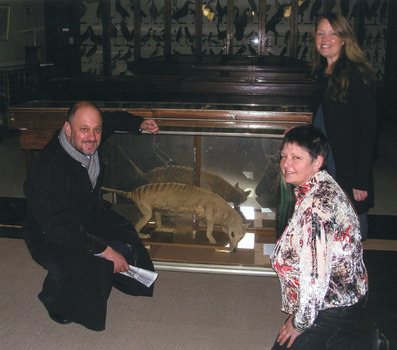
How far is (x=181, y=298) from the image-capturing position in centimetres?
247

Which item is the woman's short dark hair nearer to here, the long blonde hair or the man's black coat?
the long blonde hair

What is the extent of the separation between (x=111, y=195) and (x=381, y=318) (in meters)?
1.50

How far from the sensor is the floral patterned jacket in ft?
4.83

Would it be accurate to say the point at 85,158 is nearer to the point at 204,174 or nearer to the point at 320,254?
the point at 204,174

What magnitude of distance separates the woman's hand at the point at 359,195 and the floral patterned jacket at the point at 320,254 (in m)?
0.51

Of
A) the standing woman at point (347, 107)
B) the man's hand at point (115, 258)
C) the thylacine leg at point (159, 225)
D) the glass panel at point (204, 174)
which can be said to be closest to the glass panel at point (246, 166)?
the glass panel at point (204, 174)

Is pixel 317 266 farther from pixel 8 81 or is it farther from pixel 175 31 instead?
pixel 175 31

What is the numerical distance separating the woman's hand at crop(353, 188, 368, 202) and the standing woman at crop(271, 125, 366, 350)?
20.0 inches

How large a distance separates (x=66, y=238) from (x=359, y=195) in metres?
1.16

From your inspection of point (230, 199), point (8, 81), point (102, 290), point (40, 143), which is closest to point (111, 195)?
point (40, 143)

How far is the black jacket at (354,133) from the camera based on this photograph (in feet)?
6.55

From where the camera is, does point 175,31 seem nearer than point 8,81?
No

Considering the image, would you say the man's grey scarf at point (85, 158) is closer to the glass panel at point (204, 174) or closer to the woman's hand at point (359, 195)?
the glass panel at point (204, 174)

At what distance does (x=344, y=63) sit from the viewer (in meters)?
2.02
